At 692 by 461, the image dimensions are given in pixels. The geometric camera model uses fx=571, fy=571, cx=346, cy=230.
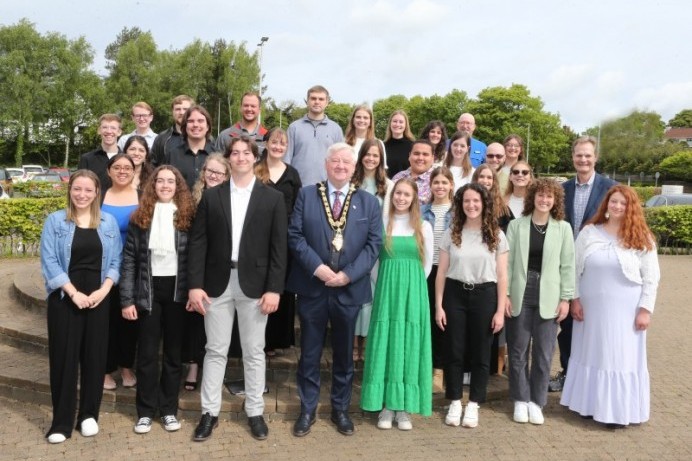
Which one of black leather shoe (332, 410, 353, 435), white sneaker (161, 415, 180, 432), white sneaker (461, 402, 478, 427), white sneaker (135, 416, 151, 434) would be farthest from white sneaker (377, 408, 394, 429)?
white sneaker (135, 416, 151, 434)

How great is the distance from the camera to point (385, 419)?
15.6ft

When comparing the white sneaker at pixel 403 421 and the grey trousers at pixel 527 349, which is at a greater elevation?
the grey trousers at pixel 527 349

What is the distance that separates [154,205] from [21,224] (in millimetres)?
9868

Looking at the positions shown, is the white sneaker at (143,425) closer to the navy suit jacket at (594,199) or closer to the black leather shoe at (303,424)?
the black leather shoe at (303,424)

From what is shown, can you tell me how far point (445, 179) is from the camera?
510cm

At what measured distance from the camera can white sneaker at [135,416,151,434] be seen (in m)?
4.52

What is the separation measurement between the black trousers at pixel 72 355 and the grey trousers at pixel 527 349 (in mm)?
3400

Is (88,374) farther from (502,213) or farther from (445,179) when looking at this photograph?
(502,213)

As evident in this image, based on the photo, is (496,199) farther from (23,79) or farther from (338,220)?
(23,79)

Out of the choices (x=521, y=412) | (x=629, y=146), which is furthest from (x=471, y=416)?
(x=629, y=146)

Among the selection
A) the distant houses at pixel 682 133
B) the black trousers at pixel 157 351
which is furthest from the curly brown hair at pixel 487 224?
the distant houses at pixel 682 133

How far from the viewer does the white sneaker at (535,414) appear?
493cm

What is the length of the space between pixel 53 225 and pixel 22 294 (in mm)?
3842

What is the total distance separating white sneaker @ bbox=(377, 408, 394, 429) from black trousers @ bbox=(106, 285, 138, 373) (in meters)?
2.28
